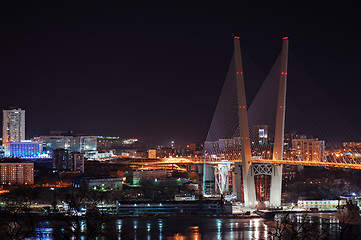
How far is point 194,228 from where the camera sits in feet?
44.1

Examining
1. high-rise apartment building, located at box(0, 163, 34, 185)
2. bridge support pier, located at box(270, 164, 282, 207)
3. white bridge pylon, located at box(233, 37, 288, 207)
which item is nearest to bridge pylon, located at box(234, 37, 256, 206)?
white bridge pylon, located at box(233, 37, 288, 207)

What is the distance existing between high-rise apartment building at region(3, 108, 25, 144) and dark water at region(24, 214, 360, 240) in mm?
23838

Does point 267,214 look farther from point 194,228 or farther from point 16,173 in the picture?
point 16,173

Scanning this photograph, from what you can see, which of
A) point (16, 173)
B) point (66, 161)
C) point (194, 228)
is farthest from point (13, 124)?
point (194, 228)

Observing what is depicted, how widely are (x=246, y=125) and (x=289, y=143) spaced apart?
42.1 feet

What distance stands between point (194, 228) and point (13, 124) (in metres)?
26.3

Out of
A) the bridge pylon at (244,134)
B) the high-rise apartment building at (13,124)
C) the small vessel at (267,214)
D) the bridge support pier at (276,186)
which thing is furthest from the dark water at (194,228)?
the high-rise apartment building at (13,124)

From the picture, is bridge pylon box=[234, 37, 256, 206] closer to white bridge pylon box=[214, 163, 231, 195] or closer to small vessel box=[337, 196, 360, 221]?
small vessel box=[337, 196, 360, 221]

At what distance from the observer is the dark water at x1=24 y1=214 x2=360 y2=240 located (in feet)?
39.2

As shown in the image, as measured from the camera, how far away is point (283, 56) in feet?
50.9

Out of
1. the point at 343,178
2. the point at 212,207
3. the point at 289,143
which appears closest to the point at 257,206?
the point at 212,207

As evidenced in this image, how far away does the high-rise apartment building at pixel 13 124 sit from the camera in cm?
3662

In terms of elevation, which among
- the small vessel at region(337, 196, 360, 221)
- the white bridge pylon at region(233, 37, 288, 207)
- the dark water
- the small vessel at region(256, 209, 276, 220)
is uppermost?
the white bridge pylon at region(233, 37, 288, 207)

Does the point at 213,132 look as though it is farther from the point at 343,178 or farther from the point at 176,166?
the point at 176,166
